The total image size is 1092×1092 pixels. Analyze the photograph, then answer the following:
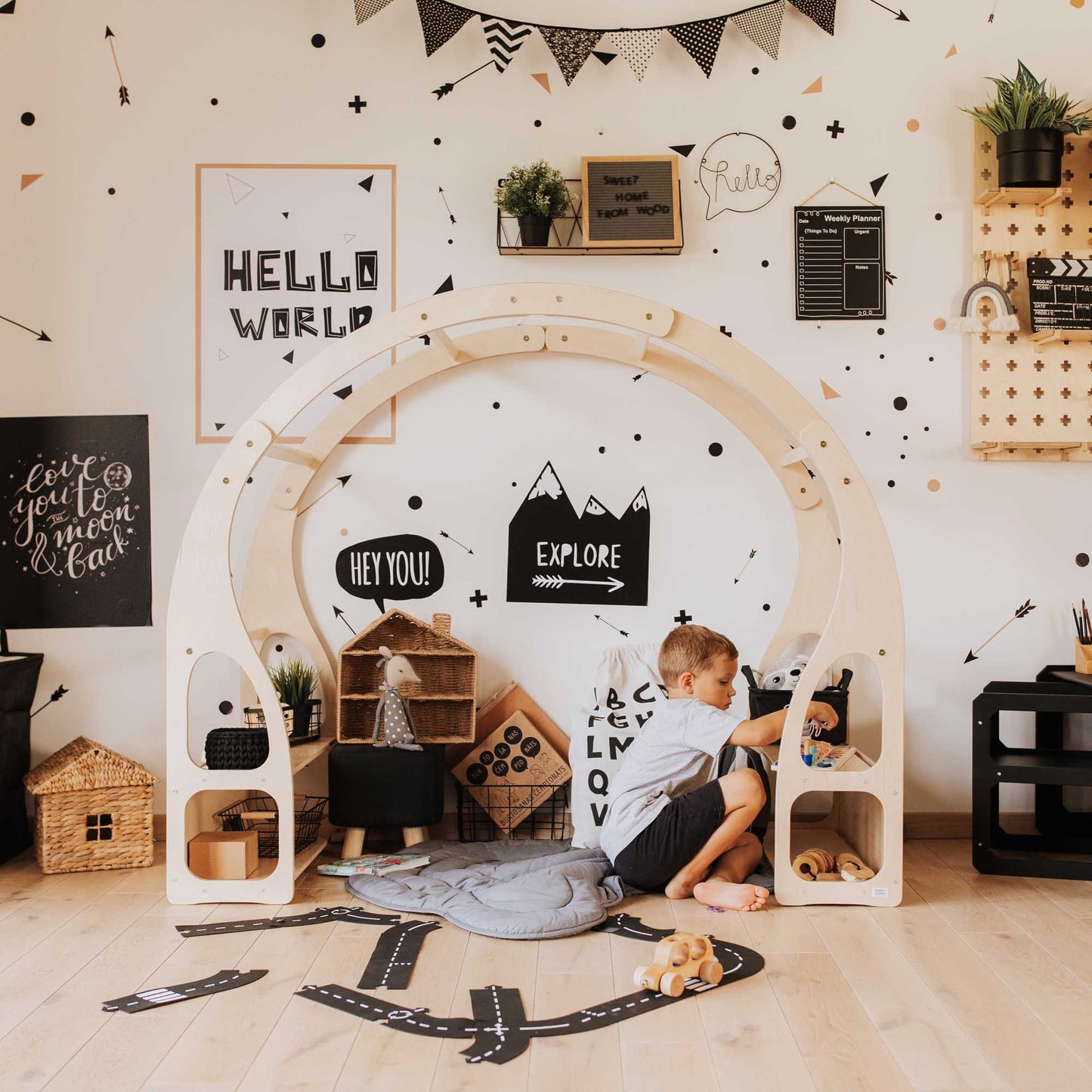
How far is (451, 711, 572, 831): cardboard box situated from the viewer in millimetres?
3287

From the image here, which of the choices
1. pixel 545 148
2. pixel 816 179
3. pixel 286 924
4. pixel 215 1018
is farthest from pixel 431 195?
pixel 215 1018

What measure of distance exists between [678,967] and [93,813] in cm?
183

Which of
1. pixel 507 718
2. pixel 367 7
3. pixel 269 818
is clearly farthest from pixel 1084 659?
pixel 367 7

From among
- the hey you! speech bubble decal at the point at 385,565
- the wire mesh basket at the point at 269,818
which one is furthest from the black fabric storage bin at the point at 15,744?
the hey you! speech bubble decal at the point at 385,565

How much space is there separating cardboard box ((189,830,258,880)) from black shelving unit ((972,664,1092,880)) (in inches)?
79.7

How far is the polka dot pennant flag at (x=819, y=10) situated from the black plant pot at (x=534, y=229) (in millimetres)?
1031

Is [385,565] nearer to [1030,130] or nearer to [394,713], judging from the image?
[394,713]

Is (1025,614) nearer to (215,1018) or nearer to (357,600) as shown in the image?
(357,600)

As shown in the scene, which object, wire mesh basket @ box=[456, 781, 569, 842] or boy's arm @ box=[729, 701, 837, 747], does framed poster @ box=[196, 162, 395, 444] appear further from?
boy's arm @ box=[729, 701, 837, 747]

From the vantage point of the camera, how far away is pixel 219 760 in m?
2.88

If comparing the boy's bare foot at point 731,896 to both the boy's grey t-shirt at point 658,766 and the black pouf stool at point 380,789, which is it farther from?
the black pouf stool at point 380,789

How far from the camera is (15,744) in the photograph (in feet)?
10.6

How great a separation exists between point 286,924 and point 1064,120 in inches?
124

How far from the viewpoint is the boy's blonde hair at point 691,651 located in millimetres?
2818
